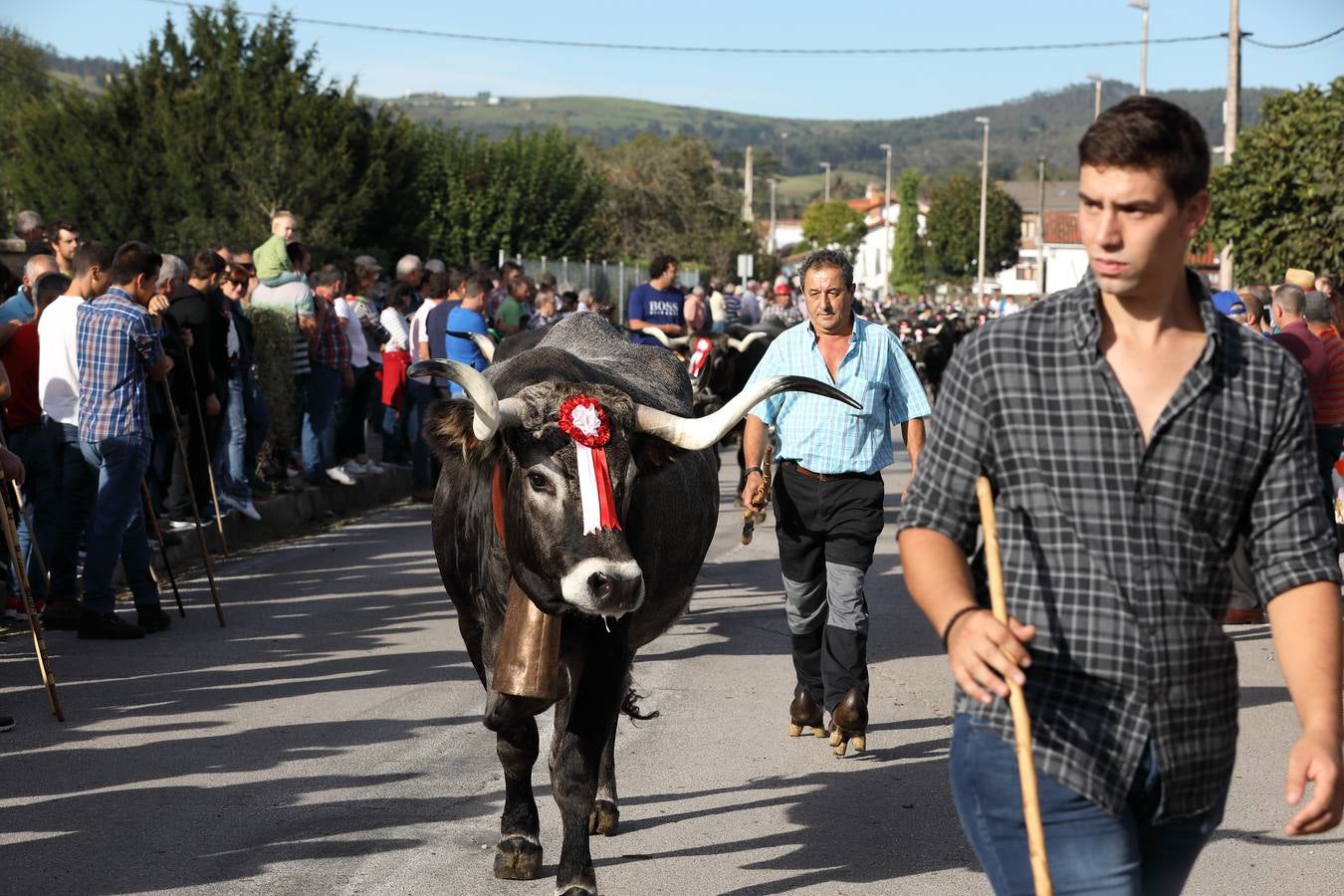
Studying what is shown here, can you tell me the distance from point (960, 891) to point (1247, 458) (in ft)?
9.74

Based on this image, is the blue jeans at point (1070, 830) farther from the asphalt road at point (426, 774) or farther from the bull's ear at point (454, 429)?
the bull's ear at point (454, 429)

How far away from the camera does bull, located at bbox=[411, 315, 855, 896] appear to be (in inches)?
214

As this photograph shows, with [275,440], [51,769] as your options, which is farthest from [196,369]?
[51,769]

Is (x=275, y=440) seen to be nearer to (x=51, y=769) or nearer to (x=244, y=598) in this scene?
(x=244, y=598)

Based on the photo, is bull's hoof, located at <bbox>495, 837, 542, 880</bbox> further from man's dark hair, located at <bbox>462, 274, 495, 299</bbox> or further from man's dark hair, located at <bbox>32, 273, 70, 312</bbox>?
man's dark hair, located at <bbox>462, 274, 495, 299</bbox>

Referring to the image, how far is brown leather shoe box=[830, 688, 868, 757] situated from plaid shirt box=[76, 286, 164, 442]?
4715 millimetres

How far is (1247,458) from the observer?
123 inches

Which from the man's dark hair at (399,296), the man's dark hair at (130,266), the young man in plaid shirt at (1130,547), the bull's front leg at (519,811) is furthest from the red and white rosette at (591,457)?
the man's dark hair at (399,296)

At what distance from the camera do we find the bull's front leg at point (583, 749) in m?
5.48

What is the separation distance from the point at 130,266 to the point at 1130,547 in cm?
793

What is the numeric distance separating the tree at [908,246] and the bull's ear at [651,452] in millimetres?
114309

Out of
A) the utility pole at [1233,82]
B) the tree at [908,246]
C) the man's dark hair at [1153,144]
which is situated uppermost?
the utility pole at [1233,82]


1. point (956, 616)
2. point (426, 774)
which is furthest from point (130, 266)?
point (956, 616)

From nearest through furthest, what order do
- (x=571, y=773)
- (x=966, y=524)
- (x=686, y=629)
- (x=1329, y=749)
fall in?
(x=1329, y=749), (x=966, y=524), (x=571, y=773), (x=686, y=629)
